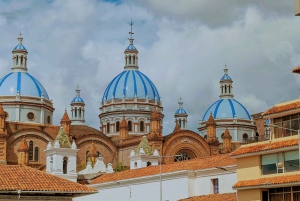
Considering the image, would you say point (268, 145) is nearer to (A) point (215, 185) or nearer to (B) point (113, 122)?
(A) point (215, 185)

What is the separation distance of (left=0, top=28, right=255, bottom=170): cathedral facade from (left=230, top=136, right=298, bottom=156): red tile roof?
35.7 meters

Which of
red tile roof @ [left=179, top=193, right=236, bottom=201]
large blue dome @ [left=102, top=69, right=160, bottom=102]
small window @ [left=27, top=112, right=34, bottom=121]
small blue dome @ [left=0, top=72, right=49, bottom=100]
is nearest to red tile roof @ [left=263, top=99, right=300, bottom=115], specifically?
red tile roof @ [left=179, top=193, right=236, bottom=201]

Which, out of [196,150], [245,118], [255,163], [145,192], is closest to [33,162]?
[196,150]

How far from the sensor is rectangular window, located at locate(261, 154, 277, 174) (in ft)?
119

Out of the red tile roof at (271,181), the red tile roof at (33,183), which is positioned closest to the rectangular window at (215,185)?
the red tile roof at (271,181)

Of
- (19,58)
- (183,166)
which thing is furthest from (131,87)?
(183,166)

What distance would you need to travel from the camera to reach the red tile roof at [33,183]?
3025cm

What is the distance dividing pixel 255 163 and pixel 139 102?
6039cm

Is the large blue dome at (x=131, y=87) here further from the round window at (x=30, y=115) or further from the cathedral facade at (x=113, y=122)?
the round window at (x=30, y=115)

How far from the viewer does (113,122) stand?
98.2m

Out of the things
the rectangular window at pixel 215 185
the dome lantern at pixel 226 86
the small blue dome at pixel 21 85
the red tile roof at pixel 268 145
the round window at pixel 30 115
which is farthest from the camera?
the dome lantern at pixel 226 86

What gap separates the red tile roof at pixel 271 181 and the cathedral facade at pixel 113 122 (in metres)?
36.4

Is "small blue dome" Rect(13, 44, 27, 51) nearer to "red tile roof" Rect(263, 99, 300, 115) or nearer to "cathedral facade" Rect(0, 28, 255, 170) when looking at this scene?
"cathedral facade" Rect(0, 28, 255, 170)

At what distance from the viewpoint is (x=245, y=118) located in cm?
10738
